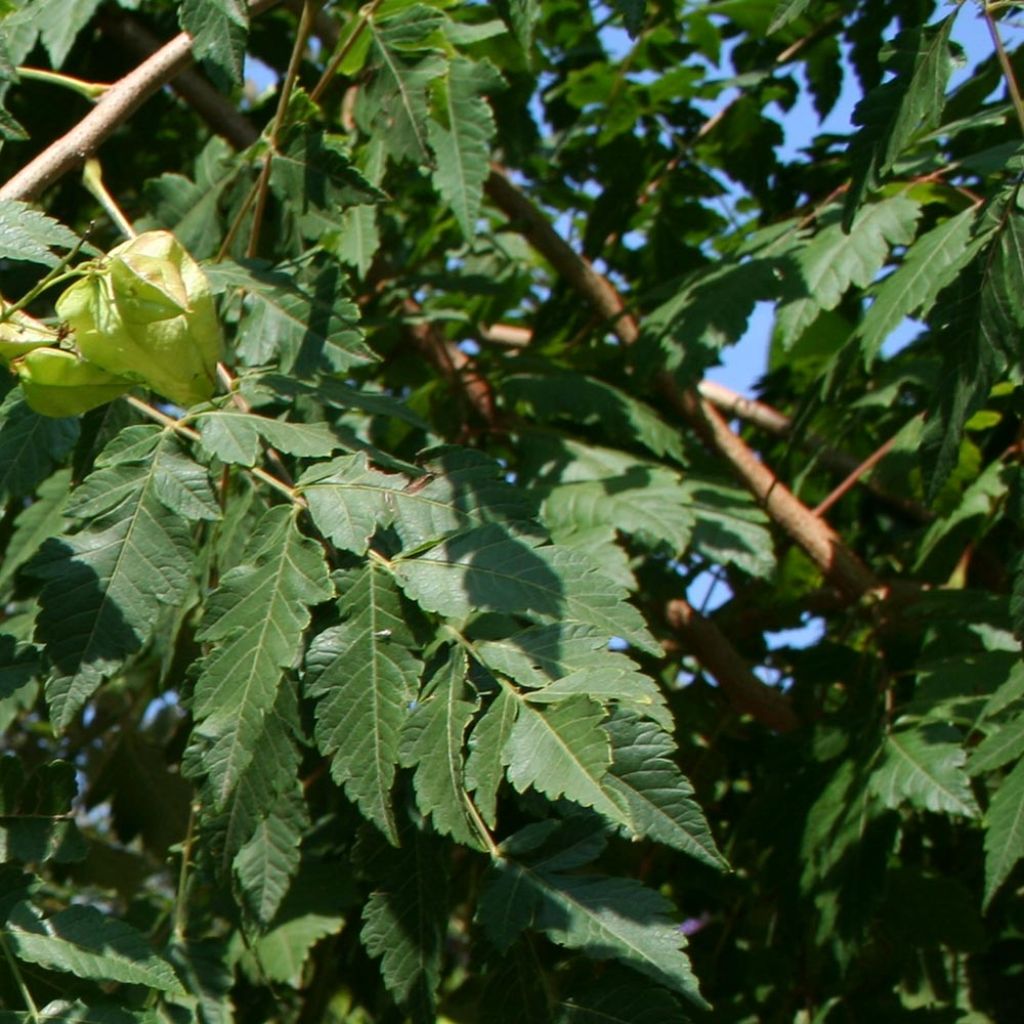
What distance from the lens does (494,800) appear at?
1.02 m

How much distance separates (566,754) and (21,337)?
510 millimetres

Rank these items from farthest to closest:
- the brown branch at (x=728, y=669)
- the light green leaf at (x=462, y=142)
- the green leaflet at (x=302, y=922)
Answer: the brown branch at (x=728, y=669), the green leaflet at (x=302, y=922), the light green leaf at (x=462, y=142)

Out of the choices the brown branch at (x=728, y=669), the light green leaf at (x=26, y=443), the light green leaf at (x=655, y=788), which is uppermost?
the light green leaf at (x=26, y=443)

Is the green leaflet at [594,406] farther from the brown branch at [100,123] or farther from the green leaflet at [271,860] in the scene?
the green leaflet at [271,860]

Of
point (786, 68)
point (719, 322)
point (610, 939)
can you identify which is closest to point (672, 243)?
point (786, 68)

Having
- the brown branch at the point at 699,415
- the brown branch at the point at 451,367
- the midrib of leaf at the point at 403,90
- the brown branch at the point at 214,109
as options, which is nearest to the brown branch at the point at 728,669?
the brown branch at the point at 699,415

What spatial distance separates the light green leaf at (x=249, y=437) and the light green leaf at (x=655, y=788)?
0.32 meters

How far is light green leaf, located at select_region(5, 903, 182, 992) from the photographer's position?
1.02 metres

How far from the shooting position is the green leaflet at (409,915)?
107 centimetres

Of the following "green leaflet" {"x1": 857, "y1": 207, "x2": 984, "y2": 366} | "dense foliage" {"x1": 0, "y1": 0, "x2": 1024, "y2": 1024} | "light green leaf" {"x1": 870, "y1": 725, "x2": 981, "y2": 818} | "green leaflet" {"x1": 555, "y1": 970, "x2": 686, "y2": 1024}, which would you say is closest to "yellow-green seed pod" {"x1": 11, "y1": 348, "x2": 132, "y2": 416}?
"dense foliage" {"x1": 0, "y1": 0, "x2": 1024, "y2": 1024}

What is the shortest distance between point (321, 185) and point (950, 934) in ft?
3.77

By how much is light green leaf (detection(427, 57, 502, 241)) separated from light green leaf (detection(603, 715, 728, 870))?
2.66 feet

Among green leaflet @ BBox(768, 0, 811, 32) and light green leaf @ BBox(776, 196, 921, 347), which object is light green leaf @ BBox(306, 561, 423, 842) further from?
light green leaf @ BBox(776, 196, 921, 347)

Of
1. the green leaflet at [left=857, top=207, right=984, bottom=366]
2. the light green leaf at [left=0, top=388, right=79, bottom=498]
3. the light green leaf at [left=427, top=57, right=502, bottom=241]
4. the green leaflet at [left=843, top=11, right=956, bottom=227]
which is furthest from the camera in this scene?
the light green leaf at [left=427, top=57, right=502, bottom=241]
